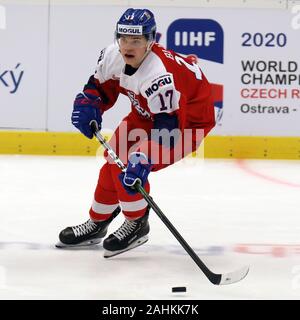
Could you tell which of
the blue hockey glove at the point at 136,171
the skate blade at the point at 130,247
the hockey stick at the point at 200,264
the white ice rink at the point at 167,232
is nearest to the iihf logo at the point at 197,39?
the white ice rink at the point at 167,232

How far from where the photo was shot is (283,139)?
6.07 m

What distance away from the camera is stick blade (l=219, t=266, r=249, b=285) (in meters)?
3.06

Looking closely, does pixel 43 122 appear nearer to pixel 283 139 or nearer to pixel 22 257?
pixel 283 139

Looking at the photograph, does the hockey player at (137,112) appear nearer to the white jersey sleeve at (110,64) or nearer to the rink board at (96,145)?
the white jersey sleeve at (110,64)

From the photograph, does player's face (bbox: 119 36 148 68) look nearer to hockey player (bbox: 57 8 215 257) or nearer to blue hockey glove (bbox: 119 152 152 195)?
hockey player (bbox: 57 8 215 257)

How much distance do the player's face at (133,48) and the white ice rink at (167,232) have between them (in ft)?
2.54

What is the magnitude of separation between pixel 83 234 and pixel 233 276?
765 mm

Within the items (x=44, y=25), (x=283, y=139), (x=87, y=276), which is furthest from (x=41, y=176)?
(x=87, y=276)

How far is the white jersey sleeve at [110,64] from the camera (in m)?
3.42

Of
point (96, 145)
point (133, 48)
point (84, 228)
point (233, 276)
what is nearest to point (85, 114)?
point (133, 48)

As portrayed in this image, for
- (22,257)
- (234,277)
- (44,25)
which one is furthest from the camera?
(44,25)

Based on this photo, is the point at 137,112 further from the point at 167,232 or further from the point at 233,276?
the point at 233,276

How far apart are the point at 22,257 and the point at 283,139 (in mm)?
3034

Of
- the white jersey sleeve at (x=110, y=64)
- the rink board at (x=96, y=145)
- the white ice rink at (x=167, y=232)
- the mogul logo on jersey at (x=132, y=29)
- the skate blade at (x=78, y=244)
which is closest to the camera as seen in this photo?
the white ice rink at (x=167, y=232)
